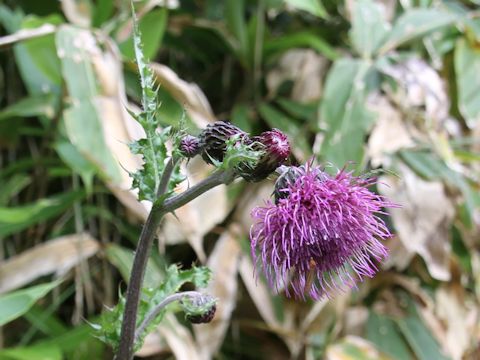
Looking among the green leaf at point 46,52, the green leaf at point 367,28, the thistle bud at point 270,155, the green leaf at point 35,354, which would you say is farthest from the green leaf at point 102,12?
the thistle bud at point 270,155

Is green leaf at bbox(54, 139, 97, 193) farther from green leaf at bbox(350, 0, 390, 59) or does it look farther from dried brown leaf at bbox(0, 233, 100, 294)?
green leaf at bbox(350, 0, 390, 59)

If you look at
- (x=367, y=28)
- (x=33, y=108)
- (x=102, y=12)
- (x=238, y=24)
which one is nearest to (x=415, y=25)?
(x=367, y=28)

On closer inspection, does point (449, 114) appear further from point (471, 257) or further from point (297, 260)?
point (297, 260)

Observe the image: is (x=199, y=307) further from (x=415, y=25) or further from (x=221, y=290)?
(x=415, y=25)

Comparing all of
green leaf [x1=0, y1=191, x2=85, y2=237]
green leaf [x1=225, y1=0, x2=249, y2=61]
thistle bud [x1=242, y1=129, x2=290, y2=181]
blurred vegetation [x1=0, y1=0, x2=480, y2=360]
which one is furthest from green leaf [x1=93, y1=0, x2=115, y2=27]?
thistle bud [x1=242, y1=129, x2=290, y2=181]

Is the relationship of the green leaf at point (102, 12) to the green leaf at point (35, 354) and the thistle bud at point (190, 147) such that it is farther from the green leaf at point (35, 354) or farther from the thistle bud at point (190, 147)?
the thistle bud at point (190, 147)

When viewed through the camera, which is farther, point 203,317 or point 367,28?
point 367,28
